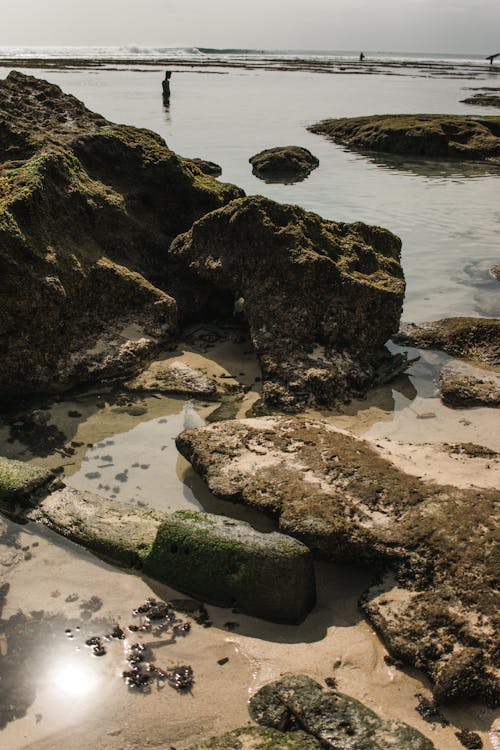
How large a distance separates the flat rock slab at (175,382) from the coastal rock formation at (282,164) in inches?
569

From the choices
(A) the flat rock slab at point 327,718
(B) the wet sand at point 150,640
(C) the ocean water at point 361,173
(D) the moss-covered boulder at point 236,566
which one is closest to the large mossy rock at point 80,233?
(B) the wet sand at point 150,640

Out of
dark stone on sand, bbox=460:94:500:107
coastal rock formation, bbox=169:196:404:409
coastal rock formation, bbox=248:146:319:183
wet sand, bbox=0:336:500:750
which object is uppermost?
dark stone on sand, bbox=460:94:500:107

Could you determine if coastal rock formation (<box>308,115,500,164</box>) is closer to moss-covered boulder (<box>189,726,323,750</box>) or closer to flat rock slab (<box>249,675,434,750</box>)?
flat rock slab (<box>249,675,434,750</box>)

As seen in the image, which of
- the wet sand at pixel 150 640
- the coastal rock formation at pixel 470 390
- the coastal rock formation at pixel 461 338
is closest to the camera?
the wet sand at pixel 150 640

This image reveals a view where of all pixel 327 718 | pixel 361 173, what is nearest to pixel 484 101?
pixel 361 173

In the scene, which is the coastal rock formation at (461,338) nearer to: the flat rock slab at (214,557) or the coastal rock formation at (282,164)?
the flat rock slab at (214,557)

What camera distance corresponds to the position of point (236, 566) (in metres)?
4.51

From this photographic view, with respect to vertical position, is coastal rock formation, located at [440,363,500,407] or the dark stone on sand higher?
the dark stone on sand

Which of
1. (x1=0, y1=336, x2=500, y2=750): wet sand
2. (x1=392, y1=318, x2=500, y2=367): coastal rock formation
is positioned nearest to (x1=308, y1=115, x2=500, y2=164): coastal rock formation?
(x1=392, y1=318, x2=500, y2=367): coastal rock formation

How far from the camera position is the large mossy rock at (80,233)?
285 inches

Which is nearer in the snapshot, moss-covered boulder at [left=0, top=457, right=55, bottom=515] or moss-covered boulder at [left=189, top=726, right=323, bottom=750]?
moss-covered boulder at [left=189, top=726, right=323, bottom=750]

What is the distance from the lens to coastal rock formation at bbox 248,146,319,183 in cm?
2128

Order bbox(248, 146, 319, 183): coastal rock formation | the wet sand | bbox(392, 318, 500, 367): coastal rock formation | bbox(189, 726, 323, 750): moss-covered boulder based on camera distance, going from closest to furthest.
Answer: bbox(189, 726, 323, 750): moss-covered boulder → the wet sand → bbox(392, 318, 500, 367): coastal rock formation → bbox(248, 146, 319, 183): coastal rock formation

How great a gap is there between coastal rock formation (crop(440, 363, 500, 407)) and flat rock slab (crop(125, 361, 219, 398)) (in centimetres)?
274
